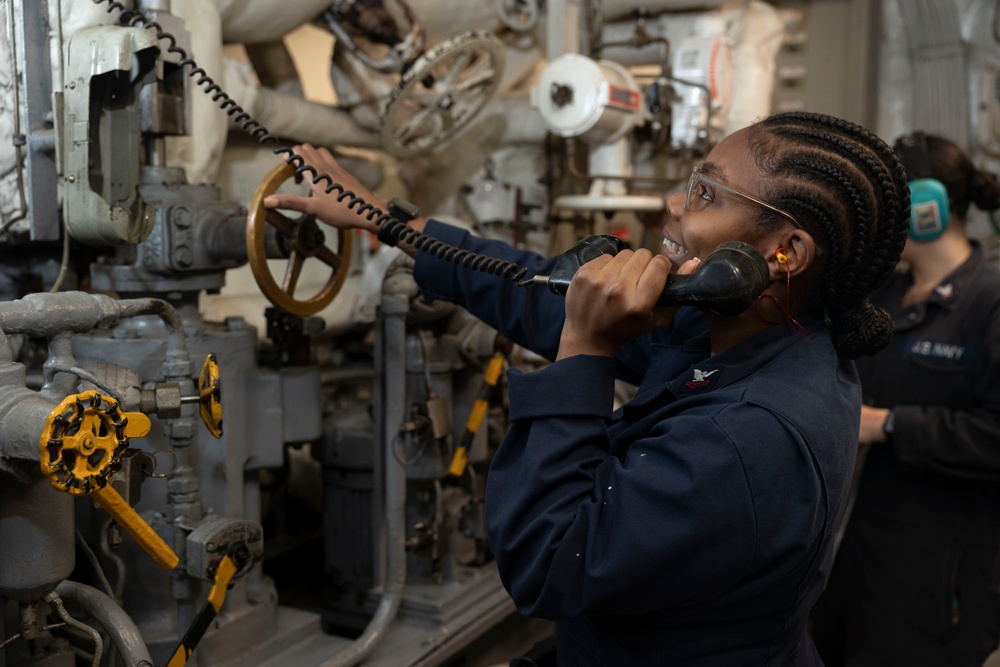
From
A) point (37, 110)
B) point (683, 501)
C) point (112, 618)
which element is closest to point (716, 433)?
point (683, 501)

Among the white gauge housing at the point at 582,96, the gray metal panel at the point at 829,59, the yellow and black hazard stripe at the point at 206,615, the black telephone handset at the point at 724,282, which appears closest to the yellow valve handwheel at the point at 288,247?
the yellow and black hazard stripe at the point at 206,615

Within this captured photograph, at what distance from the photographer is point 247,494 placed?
1.77 meters

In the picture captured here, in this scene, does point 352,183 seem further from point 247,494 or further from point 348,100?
point 348,100

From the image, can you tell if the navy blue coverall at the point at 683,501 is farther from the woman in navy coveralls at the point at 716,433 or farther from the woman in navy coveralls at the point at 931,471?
the woman in navy coveralls at the point at 931,471

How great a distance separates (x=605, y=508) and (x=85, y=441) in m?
0.57

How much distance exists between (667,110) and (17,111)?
77.1 inches

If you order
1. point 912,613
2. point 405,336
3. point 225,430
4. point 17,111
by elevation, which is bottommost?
point 912,613

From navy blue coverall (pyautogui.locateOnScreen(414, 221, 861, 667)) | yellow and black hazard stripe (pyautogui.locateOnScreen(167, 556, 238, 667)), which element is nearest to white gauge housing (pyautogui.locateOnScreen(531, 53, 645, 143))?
navy blue coverall (pyautogui.locateOnScreen(414, 221, 861, 667))

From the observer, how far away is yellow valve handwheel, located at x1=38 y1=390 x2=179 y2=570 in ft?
3.32

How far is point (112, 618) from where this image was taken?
1.36m

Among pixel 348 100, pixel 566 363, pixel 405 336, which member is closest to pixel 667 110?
pixel 348 100

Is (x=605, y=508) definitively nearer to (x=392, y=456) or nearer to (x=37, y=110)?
(x=392, y=456)

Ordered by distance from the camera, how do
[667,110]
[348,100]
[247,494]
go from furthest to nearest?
[667,110], [348,100], [247,494]

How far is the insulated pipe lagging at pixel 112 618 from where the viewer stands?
51.8 inches
